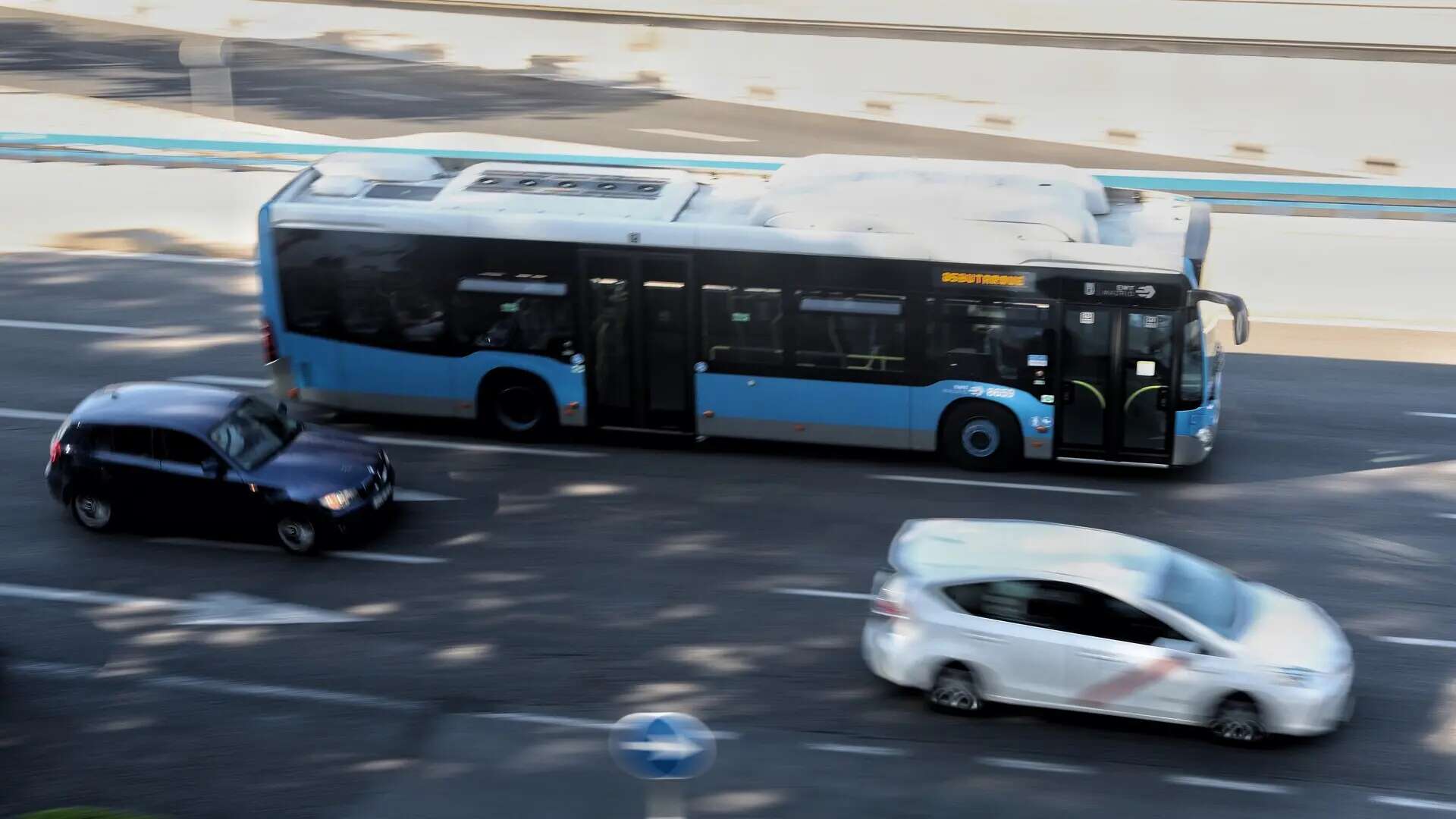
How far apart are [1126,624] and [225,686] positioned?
7374 millimetres

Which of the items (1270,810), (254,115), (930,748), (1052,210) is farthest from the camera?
(254,115)

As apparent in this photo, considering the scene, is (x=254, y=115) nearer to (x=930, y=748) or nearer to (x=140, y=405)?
(x=140, y=405)

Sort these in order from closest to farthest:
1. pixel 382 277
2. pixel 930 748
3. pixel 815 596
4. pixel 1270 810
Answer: pixel 1270 810
pixel 930 748
pixel 815 596
pixel 382 277

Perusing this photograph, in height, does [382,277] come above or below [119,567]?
above

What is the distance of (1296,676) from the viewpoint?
11578 mm

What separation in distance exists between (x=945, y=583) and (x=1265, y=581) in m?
4.32

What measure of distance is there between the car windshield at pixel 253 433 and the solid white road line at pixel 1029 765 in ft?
26.0

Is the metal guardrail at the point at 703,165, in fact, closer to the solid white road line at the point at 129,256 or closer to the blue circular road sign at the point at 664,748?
the solid white road line at the point at 129,256

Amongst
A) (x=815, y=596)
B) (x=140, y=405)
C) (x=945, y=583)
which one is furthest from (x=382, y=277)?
(x=945, y=583)

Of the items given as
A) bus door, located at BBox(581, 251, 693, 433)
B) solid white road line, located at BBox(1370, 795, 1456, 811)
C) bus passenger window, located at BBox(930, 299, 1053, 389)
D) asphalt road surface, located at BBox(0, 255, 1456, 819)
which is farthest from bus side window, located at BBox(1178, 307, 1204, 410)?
solid white road line, located at BBox(1370, 795, 1456, 811)

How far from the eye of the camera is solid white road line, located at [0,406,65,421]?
1888 cm

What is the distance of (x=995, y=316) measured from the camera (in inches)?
669

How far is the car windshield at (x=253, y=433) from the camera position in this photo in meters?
15.4

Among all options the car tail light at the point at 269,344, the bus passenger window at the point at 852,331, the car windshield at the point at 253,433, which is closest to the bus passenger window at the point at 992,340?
the bus passenger window at the point at 852,331
